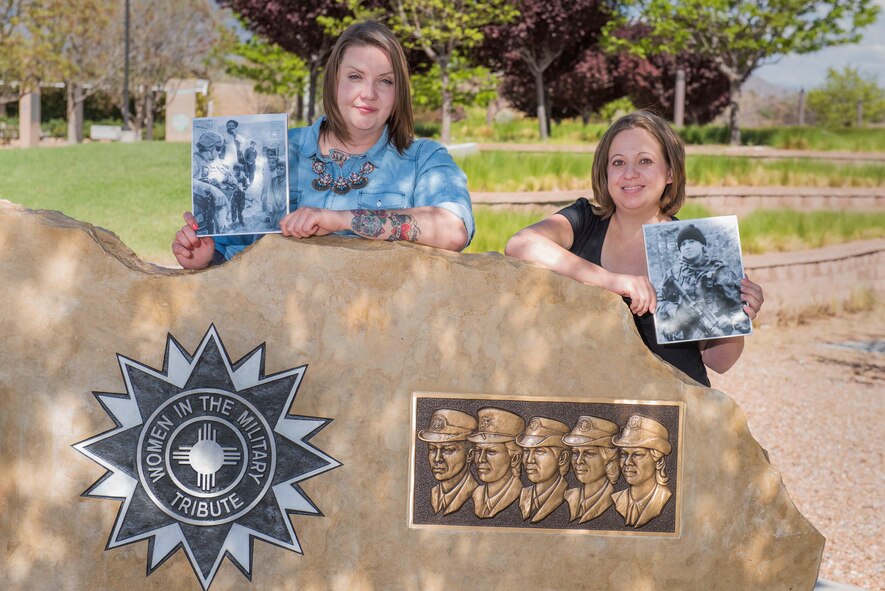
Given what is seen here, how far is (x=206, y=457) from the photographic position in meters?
2.46

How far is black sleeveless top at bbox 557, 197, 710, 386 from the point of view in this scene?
104 inches

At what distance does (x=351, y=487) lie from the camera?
2484 millimetres

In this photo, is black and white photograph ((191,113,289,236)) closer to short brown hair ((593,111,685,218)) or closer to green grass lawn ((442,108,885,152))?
short brown hair ((593,111,685,218))

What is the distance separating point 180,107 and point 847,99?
50.6 feet

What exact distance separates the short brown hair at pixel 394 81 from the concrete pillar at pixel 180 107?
59.7 ft

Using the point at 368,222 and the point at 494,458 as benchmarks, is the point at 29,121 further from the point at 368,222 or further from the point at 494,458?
the point at 494,458

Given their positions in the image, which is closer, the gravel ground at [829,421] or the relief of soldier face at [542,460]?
the relief of soldier face at [542,460]

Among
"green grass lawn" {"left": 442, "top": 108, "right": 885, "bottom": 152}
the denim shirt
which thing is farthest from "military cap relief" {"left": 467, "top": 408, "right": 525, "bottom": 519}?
"green grass lawn" {"left": 442, "top": 108, "right": 885, "bottom": 152}

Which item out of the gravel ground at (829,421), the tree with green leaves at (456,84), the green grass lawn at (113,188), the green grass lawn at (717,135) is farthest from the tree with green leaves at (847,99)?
the green grass lawn at (113,188)

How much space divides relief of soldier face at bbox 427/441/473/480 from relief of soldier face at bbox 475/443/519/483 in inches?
1.8

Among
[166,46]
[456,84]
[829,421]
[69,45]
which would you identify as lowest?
[829,421]

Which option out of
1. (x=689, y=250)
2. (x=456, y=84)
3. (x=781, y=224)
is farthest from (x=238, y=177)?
(x=456, y=84)

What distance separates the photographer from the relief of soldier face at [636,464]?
8.20 feet

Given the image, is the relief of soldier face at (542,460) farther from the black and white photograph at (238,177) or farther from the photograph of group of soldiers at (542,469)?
the black and white photograph at (238,177)
